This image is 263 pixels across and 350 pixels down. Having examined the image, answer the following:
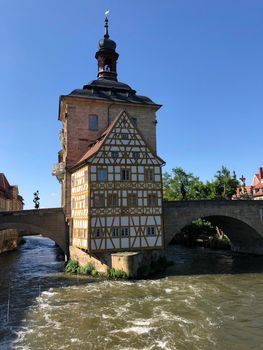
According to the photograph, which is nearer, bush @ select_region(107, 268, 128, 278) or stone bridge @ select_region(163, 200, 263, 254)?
bush @ select_region(107, 268, 128, 278)

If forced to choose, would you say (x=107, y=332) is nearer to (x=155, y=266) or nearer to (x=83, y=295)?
(x=83, y=295)

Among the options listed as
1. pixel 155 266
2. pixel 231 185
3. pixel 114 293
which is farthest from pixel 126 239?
pixel 231 185

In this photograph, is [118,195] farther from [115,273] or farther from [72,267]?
[72,267]

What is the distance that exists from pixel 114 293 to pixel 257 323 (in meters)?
7.07

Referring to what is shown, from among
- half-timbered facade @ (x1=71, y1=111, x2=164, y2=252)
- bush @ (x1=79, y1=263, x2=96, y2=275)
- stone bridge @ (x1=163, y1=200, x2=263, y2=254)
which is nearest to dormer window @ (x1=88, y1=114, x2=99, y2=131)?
half-timbered facade @ (x1=71, y1=111, x2=164, y2=252)

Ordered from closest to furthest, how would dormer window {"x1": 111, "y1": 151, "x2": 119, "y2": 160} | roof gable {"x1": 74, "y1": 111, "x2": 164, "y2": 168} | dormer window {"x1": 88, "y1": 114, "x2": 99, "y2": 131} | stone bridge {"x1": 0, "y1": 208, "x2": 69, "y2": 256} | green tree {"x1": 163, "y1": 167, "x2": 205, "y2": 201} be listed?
roof gable {"x1": 74, "y1": 111, "x2": 164, "y2": 168} < dormer window {"x1": 111, "y1": 151, "x2": 119, "y2": 160} < stone bridge {"x1": 0, "y1": 208, "x2": 69, "y2": 256} < dormer window {"x1": 88, "y1": 114, "x2": 99, "y2": 131} < green tree {"x1": 163, "y1": 167, "x2": 205, "y2": 201}

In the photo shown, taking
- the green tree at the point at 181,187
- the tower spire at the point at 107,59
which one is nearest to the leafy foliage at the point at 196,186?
the green tree at the point at 181,187

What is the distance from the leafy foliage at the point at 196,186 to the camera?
146 feet

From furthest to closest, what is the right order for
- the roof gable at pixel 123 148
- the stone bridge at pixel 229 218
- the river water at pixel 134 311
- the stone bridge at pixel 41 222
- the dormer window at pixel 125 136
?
the stone bridge at pixel 229 218, the stone bridge at pixel 41 222, the dormer window at pixel 125 136, the roof gable at pixel 123 148, the river water at pixel 134 311

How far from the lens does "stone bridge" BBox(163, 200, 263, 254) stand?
2638 centimetres

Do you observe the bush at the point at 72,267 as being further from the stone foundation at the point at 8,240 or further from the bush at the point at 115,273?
the stone foundation at the point at 8,240

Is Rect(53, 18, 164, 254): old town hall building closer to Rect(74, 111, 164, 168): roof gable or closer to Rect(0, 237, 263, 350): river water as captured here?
Rect(74, 111, 164, 168): roof gable

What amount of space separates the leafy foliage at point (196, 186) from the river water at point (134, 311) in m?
20.9

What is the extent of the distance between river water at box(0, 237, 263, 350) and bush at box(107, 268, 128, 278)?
720 millimetres
